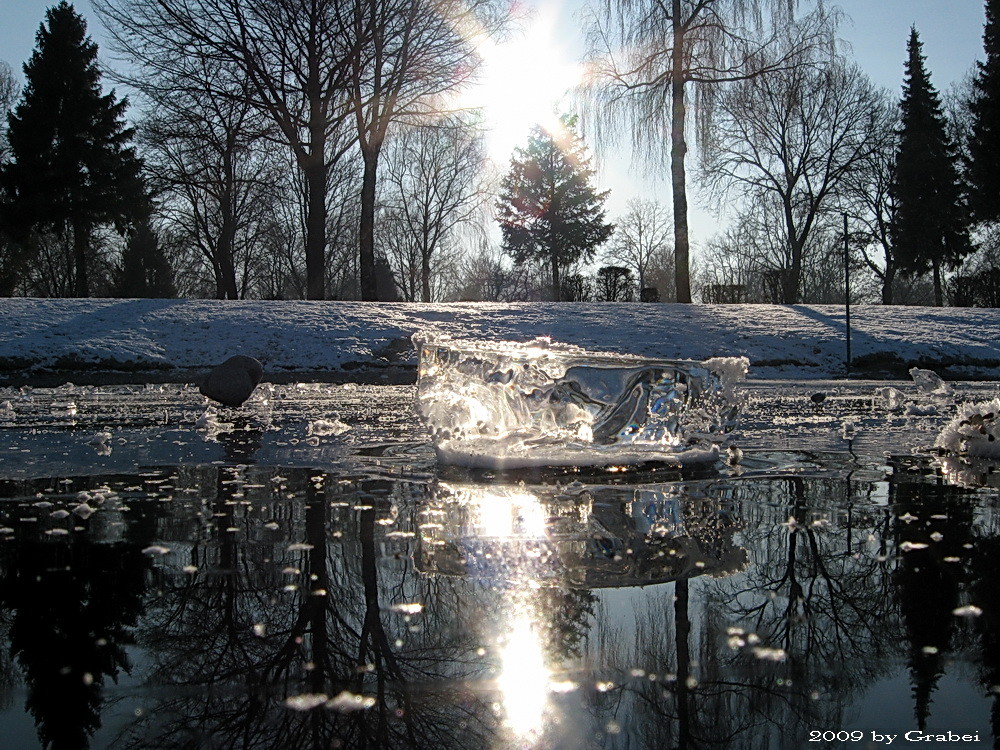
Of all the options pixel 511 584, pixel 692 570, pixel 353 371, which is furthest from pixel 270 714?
pixel 353 371

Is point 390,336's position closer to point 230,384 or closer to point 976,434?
point 230,384

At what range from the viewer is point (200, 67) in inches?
800

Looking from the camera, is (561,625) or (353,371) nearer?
(561,625)

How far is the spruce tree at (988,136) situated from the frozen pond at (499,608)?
35.0m

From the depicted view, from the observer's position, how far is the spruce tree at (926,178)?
1452 inches

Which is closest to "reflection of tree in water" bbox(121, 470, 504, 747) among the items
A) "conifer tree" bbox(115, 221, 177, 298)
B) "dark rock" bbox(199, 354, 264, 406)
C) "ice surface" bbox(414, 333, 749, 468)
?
"ice surface" bbox(414, 333, 749, 468)

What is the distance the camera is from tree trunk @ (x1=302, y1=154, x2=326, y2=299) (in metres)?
21.3

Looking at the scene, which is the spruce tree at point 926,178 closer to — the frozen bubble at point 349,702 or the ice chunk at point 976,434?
the ice chunk at point 976,434

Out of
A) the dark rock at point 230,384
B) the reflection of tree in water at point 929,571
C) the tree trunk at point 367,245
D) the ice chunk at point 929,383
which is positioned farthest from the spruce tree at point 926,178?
the reflection of tree in water at point 929,571

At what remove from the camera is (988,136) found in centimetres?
3272

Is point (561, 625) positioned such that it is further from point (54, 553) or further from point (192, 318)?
point (192, 318)

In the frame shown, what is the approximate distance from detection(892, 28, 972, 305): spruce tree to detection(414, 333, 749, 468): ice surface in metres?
37.0

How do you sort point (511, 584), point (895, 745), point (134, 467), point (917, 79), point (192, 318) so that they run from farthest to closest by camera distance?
point (917, 79), point (192, 318), point (134, 467), point (511, 584), point (895, 745)

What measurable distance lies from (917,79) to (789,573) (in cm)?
4213
